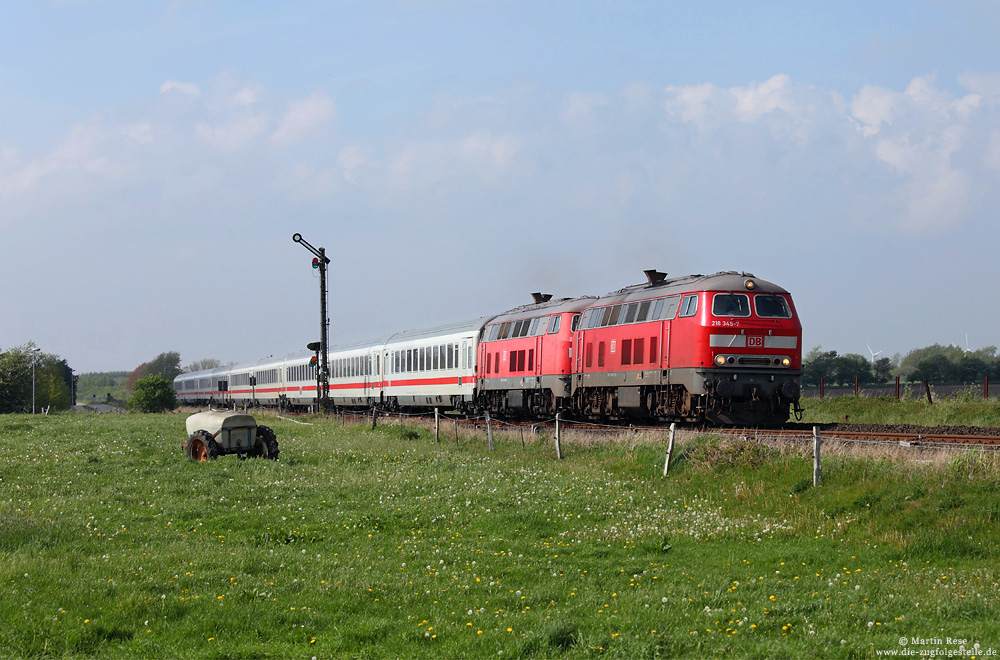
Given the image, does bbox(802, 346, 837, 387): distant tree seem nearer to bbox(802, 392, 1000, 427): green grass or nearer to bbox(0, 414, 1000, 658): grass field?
bbox(802, 392, 1000, 427): green grass

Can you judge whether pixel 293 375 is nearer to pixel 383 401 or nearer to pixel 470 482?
pixel 383 401

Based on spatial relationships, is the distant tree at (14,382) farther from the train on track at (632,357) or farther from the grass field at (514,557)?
the grass field at (514,557)

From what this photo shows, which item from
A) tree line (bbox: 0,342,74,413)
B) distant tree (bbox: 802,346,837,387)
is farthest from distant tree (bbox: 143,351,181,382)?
distant tree (bbox: 802,346,837,387)

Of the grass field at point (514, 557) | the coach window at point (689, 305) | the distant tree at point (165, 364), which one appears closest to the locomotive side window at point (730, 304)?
the coach window at point (689, 305)

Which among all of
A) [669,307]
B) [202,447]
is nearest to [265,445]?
[202,447]

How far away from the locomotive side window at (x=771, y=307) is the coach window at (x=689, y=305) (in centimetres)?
155

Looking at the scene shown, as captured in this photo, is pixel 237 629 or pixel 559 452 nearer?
pixel 237 629

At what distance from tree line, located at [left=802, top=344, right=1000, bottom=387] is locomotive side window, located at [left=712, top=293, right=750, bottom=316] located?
42.9 m

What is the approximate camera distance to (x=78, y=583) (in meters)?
10.6

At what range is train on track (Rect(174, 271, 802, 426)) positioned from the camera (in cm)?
2283

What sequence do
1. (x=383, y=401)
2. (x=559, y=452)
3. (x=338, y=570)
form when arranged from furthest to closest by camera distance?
(x=383, y=401), (x=559, y=452), (x=338, y=570)

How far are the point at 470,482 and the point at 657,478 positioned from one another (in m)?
3.99

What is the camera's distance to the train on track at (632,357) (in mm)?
22828

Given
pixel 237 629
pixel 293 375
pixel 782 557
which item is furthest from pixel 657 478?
pixel 293 375
